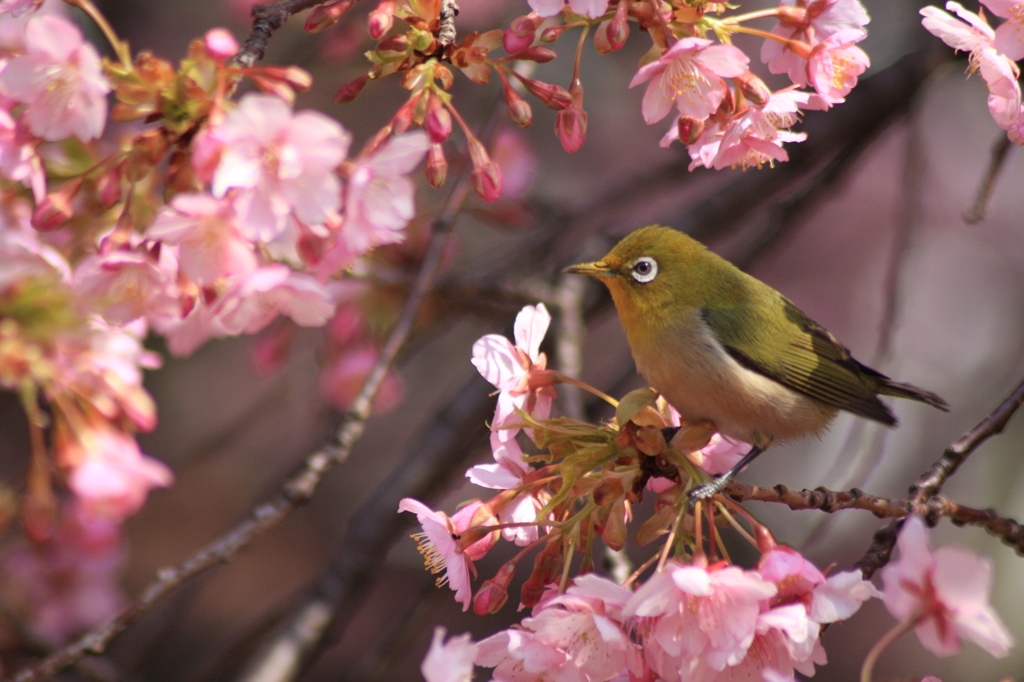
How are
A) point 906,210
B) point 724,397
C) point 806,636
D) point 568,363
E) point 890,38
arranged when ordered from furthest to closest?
point 890,38
point 906,210
point 568,363
point 724,397
point 806,636

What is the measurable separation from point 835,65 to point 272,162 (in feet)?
3.53

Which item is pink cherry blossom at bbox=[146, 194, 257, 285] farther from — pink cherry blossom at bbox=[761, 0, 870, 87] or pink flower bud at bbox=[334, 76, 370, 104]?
pink cherry blossom at bbox=[761, 0, 870, 87]

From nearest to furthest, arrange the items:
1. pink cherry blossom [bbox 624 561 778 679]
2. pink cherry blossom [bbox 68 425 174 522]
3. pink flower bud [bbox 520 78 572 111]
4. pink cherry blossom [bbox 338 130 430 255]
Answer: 1. pink cherry blossom [bbox 624 561 778 679]
2. pink cherry blossom [bbox 338 130 430 255]
3. pink flower bud [bbox 520 78 572 111]
4. pink cherry blossom [bbox 68 425 174 522]

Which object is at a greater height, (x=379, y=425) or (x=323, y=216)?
(x=323, y=216)

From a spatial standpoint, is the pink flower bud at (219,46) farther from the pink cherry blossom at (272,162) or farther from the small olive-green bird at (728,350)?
the small olive-green bird at (728,350)

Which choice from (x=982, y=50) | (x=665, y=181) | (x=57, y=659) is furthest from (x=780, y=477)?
(x=57, y=659)

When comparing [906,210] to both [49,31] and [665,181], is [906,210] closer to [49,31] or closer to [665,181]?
[665,181]

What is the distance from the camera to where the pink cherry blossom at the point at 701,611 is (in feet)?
4.21

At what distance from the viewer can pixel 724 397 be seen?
2037 mm

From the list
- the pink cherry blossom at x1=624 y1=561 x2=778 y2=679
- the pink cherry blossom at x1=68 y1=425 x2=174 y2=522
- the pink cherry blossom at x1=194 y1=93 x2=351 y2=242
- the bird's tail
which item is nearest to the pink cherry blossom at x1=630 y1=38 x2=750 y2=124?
the pink cherry blossom at x1=194 y1=93 x2=351 y2=242

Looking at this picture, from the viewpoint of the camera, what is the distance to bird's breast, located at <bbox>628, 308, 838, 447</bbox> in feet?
6.63

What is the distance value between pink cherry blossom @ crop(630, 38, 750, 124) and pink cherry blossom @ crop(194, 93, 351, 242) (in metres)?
0.54

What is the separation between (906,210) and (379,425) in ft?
12.8

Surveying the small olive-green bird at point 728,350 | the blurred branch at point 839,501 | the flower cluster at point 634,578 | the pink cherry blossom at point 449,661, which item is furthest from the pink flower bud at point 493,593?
the small olive-green bird at point 728,350
